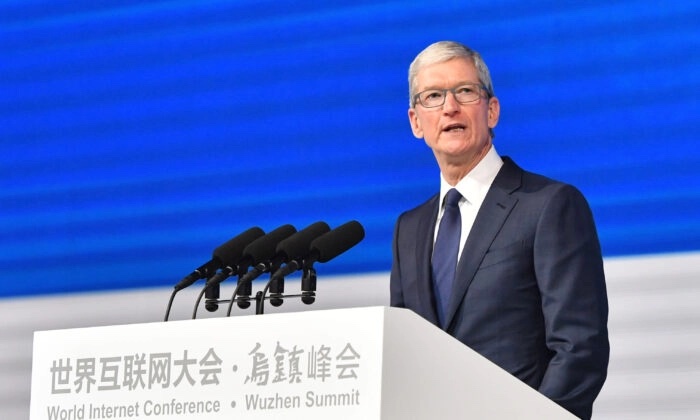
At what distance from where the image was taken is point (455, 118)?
9.96ft

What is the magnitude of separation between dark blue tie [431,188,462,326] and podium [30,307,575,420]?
0.70 meters

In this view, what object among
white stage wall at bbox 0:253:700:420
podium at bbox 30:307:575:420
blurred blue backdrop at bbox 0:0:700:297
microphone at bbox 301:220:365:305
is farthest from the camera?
blurred blue backdrop at bbox 0:0:700:297

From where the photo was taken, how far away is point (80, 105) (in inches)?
171

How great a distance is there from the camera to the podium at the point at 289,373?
80.7 inches

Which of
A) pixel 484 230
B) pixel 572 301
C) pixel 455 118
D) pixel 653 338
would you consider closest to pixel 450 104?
pixel 455 118

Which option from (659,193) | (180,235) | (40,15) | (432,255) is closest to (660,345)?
(659,193)

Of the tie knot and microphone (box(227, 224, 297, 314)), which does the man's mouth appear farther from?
microphone (box(227, 224, 297, 314))

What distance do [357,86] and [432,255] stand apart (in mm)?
1049

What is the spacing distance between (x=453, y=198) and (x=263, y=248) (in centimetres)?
63

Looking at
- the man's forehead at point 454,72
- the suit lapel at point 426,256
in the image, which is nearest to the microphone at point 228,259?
the suit lapel at point 426,256

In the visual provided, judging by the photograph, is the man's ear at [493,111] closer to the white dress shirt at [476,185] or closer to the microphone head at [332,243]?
the white dress shirt at [476,185]

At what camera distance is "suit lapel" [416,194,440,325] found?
2.88 meters

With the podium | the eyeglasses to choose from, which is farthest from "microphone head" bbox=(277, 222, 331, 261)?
the eyeglasses

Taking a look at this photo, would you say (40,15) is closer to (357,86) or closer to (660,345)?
(357,86)
